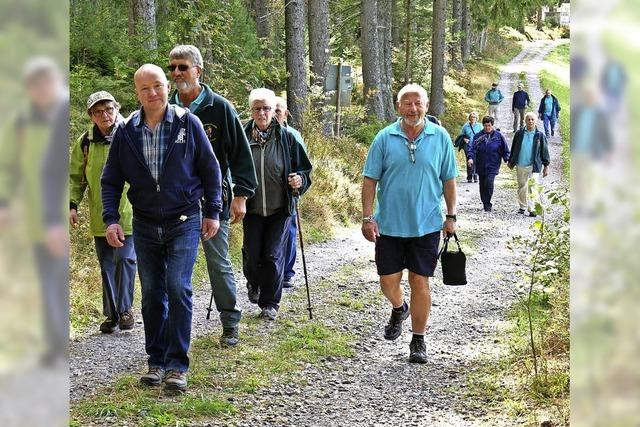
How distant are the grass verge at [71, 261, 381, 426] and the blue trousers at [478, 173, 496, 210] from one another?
7.65 m

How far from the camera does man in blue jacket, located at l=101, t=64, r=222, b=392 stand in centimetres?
566

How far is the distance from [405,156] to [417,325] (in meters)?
1.38

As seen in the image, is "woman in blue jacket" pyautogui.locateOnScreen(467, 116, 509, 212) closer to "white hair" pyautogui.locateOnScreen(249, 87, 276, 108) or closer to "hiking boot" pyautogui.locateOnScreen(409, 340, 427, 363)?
"white hair" pyautogui.locateOnScreen(249, 87, 276, 108)

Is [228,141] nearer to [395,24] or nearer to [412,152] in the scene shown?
[412,152]

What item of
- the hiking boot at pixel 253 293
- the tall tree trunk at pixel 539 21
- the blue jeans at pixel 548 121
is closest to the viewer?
the hiking boot at pixel 253 293

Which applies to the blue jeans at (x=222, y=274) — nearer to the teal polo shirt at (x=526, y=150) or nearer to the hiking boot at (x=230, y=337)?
the hiking boot at (x=230, y=337)

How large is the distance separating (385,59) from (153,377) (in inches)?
960

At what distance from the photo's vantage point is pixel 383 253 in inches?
273

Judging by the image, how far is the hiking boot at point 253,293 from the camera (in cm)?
866

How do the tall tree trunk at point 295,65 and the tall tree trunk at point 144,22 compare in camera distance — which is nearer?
the tall tree trunk at point 144,22

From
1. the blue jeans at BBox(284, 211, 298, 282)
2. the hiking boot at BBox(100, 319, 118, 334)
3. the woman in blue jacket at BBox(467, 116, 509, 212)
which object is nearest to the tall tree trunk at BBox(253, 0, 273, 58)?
the woman in blue jacket at BBox(467, 116, 509, 212)

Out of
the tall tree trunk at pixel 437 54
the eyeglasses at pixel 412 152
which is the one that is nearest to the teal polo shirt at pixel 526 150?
the eyeglasses at pixel 412 152

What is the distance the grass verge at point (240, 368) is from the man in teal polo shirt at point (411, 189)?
1.08 metres
